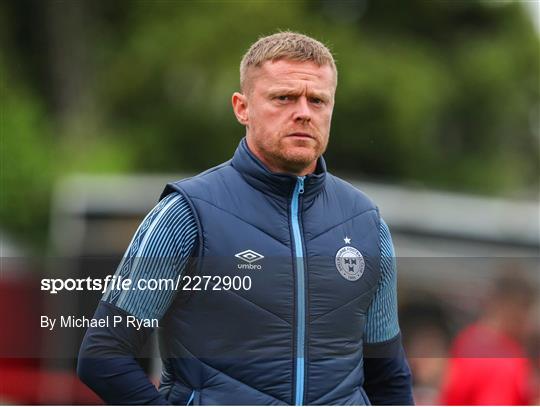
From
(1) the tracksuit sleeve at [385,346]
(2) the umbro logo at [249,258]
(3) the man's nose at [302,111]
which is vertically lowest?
(1) the tracksuit sleeve at [385,346]

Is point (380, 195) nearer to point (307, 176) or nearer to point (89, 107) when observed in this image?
point (89, 107)

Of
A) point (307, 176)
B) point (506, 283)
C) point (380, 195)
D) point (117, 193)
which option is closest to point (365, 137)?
point (380, 195)

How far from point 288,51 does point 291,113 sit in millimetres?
174

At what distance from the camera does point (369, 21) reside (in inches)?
817

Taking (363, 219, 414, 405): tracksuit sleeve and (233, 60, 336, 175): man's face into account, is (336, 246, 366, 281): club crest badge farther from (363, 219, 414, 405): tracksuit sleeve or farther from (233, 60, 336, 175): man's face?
(233, 60, 336, 175): man's face

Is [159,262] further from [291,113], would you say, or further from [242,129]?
[242,129]

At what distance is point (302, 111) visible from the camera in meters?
3.36

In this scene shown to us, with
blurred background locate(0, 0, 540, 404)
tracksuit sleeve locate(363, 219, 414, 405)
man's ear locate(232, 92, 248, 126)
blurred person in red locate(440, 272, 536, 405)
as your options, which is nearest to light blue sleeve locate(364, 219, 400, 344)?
tracksuit sleeve locate(363, 219, 414, 405)

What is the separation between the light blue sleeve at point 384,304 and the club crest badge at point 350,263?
0.42 feet

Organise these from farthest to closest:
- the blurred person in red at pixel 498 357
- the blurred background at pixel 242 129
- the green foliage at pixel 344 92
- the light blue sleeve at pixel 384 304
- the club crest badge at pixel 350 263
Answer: the green foliage at pixel 344 92
the blurred background at pixel 242 129
the blurred person in red at pixel 498 357
the light blue sleeve at pixel 384 304
the club crest badge at pixel 350 263

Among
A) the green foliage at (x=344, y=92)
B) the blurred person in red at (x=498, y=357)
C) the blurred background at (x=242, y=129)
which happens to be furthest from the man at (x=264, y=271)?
the green foliage at (x=344, y=92)

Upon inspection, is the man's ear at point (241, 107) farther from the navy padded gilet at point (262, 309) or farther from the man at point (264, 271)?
the navy padded gilet at point (262, 309)

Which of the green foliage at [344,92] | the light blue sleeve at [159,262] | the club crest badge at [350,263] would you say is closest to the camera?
the light blue sleeve at [159,262]

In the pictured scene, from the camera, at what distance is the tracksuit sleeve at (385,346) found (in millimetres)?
3490
